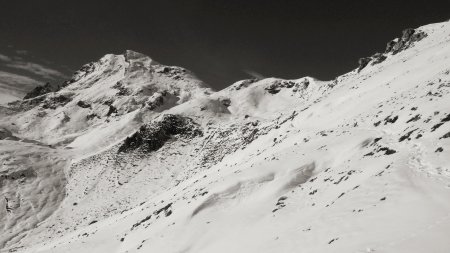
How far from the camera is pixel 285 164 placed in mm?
32656

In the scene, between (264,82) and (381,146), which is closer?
(381,146)

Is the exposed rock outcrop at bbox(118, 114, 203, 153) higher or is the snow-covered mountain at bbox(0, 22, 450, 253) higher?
the exposed rock outcrop at bbox(118, 114, 203, 153)

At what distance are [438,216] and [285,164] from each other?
685 inches

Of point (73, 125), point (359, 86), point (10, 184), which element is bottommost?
point (359, 86)

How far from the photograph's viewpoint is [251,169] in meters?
34.8

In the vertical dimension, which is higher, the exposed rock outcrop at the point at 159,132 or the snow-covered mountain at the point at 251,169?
the exposed rock outcrop at the point at 159,132

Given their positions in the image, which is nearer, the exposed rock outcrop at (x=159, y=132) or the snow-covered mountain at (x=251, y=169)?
the snow-covered mountain at (x=251, y=169)

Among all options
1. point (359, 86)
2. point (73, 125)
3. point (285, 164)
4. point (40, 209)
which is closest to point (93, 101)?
point (73, 125)

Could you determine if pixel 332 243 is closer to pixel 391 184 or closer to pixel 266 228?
pixel 391 184

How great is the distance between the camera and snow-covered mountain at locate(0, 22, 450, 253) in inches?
744

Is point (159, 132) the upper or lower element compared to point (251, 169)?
upper

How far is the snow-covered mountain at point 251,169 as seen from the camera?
62.0 feet

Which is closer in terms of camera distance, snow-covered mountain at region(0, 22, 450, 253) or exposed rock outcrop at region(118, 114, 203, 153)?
snow-covered mountain at region(0, 22, 450, 253)

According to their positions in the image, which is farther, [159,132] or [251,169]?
[159,132]
